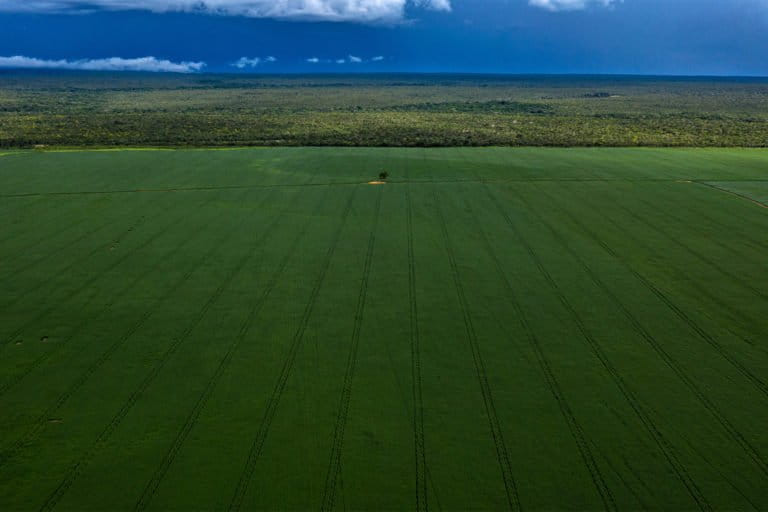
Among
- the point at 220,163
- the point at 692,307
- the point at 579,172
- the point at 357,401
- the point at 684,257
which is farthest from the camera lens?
the point at 220,163

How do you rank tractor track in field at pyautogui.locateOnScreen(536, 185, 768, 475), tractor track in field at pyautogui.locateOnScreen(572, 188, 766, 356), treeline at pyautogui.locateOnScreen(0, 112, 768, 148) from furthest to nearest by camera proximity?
treeline at pyautogui.locateOnScreen(0, 112, 768, 148) → tractor track in field at pyautogui.locateOnScreen(572, 188, 766, 356) → tractor track in field at pyautogui.locateOnScreen(536, 185, 768, 475)

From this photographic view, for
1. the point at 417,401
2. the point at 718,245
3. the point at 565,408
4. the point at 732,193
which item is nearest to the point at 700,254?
the point at 718,245

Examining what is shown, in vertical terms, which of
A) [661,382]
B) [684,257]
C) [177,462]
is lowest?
[177,462]

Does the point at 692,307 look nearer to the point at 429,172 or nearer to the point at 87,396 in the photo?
the point at 87,396

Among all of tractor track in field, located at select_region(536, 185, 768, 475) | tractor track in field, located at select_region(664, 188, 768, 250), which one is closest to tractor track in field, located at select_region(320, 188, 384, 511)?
tractor track in field, located at select_region(536, 185, 768, 475)

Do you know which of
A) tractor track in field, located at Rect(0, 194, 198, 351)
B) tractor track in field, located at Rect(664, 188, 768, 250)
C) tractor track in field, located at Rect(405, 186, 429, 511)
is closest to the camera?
tractor track in field, located at Rect(405, 186, 429, 511)

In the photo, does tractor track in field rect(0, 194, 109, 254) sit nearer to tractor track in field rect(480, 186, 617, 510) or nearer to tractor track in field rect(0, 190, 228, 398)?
tractor track in field rect(0, 190, 228, 398)

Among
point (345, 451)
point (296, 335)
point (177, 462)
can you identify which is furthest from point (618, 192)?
point (177, 462)
